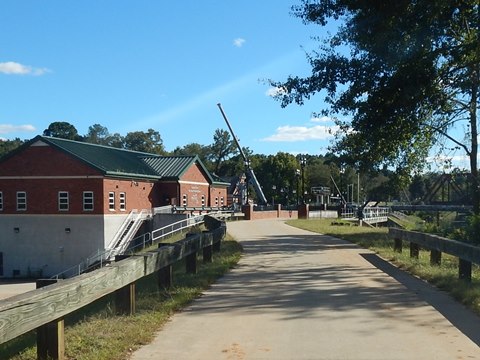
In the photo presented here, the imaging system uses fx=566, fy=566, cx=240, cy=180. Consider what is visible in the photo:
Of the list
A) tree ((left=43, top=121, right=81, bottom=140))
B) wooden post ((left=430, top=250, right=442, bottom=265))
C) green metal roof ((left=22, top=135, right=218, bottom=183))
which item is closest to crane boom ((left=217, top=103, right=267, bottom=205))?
green metal roof ((left=22, top=135, right=218, bottom=183))

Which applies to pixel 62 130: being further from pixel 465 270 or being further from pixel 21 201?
pixel 465 270

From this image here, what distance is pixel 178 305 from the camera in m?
8.65

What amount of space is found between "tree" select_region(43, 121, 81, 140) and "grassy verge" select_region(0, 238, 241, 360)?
166 m

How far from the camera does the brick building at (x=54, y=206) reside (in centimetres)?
4772

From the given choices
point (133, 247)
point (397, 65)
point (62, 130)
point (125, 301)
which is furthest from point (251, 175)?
point (62, 130)

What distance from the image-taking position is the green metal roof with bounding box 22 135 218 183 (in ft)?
159

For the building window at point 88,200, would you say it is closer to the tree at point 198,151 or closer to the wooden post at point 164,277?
the wooden post at point 164,277

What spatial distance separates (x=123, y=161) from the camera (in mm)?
55562

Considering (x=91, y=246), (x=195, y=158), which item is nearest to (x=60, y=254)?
(x=91, y=246)

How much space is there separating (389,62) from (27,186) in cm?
4009

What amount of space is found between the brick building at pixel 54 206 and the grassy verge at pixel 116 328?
1514 inches

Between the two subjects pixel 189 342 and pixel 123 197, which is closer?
pixel 189 342

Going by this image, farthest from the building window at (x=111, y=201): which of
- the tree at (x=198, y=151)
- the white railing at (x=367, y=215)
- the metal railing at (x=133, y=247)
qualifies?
the tree at (x=198, y=151)

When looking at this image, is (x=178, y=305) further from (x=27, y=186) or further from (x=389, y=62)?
(x=27, y=186)
